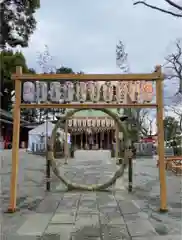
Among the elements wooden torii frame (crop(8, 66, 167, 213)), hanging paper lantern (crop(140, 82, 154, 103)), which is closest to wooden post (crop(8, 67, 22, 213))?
wooden torii frame (crop(8, 66, 167, 213))

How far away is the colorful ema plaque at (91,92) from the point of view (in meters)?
7.18

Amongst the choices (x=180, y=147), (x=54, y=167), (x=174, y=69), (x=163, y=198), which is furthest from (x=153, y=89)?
(x=174, y=69)

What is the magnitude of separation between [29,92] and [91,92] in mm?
1206

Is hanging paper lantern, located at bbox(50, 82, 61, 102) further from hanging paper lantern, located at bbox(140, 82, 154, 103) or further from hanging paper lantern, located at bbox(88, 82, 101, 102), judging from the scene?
hanging paper lantern, located at bbox(140, 82, 154, 103)

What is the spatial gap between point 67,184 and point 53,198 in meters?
1.09

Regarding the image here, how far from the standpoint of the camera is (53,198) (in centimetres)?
859

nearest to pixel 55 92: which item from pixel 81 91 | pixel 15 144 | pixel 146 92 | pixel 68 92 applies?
pixel 68 92

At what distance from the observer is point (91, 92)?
7234mm

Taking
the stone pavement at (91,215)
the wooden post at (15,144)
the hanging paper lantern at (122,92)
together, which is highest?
the hanging paper lantern at (122,92)

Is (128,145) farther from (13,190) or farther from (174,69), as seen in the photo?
(174,69)

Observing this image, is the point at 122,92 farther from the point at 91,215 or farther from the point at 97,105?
the point at 91,215

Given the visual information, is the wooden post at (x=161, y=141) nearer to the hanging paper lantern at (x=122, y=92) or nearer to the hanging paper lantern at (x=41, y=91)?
the hanging paper lantern at (x=122, y=92)

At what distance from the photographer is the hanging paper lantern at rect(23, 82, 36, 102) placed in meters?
7.29

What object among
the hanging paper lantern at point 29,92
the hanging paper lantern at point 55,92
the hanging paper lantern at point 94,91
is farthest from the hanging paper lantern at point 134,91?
the hanging paper lantern at point 29,92
